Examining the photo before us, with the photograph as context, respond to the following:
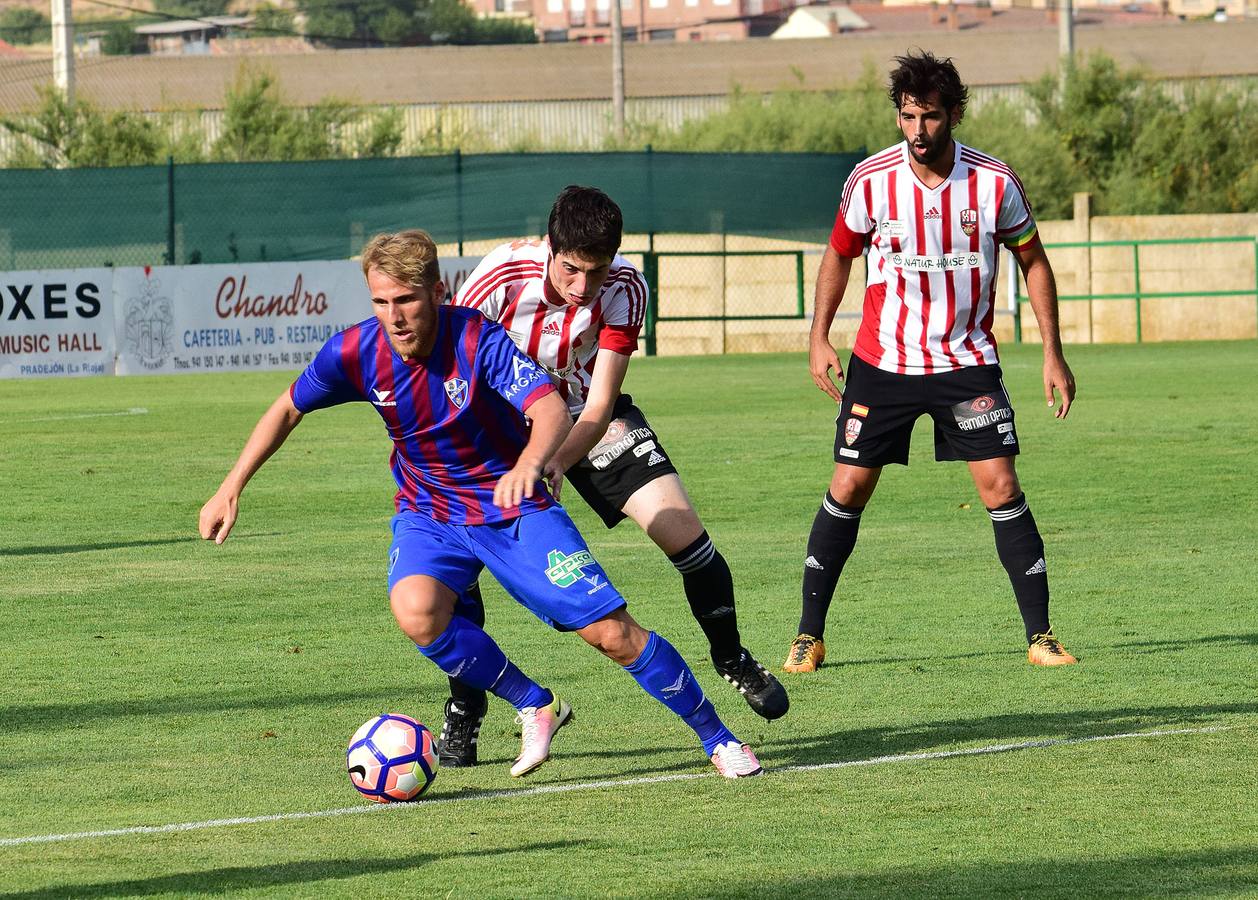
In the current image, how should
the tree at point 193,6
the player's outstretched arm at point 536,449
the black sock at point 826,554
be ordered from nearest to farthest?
the player's outstretched arm at point 536,449, the black sock at point 826,554, the tree at point 193,6

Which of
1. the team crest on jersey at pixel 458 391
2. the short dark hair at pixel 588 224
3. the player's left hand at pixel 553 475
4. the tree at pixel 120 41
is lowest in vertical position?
the player's left hand at pixel 553 475

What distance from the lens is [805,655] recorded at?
7.20 meters

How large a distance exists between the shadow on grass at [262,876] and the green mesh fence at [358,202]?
2119 cm

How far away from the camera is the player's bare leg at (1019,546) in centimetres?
720

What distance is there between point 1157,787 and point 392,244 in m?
2.46

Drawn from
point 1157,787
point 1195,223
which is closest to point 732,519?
point 1157,787

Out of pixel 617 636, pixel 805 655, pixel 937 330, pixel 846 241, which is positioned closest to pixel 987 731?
pixel 805 655

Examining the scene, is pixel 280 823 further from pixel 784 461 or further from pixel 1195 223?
pixel 1195 223

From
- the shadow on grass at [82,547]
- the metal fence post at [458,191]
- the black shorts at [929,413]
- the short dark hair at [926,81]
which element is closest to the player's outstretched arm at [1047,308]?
the black shorts at [929,413]

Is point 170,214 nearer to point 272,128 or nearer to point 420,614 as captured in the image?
point 272,128

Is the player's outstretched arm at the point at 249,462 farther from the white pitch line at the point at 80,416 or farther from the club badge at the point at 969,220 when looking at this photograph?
the white pitch line at the point at 80,416

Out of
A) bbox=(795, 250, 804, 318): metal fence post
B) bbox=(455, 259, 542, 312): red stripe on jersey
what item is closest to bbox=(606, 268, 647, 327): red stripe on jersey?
bbox=(455, 259, 542, 312): red stripe on jersey

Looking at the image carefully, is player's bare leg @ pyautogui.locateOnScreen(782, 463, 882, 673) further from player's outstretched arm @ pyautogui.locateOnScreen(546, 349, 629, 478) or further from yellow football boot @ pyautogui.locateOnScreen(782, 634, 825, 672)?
player's outstretched arm @ pyautogui.locateOnScreen(546, 349, 629, 478)

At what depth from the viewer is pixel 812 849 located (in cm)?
468
